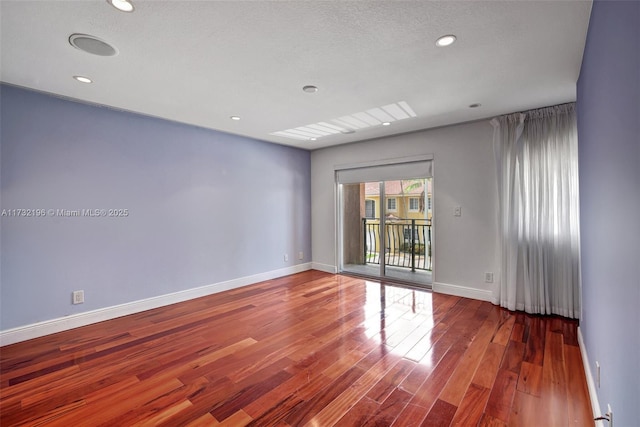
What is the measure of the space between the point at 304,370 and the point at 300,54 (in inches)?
98.8

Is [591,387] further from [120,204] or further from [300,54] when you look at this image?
[120,204]

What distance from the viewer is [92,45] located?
80.1 inches

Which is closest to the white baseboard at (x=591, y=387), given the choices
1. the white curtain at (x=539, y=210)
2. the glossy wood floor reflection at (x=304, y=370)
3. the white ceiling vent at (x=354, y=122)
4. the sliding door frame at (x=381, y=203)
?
the glossy wood floor reflection at (x=304, y=370)

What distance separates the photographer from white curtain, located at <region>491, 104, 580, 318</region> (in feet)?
10.5

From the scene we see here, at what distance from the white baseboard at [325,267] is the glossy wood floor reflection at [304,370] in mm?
2007

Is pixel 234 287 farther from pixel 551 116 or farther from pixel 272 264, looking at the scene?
pixel 551 116

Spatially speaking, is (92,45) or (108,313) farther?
(108,313)

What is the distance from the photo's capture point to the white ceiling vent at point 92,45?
195 centimetres

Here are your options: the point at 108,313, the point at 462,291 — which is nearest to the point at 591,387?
the point at 462,291

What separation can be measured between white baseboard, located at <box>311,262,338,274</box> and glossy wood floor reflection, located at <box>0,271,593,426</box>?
201 cm

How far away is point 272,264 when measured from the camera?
5.25 meters

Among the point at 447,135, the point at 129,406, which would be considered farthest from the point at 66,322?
the point at 447,135

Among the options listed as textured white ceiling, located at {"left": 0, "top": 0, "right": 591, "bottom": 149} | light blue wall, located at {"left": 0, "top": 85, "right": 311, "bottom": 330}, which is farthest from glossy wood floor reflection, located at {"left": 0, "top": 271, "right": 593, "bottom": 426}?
textured white ceiling, located at {"left": 0, "top": 0, "right": 591, "bottom": 149}

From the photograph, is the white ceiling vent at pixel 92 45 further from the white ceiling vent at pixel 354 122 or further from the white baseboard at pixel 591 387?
the white baseboard at pixel 591 387
